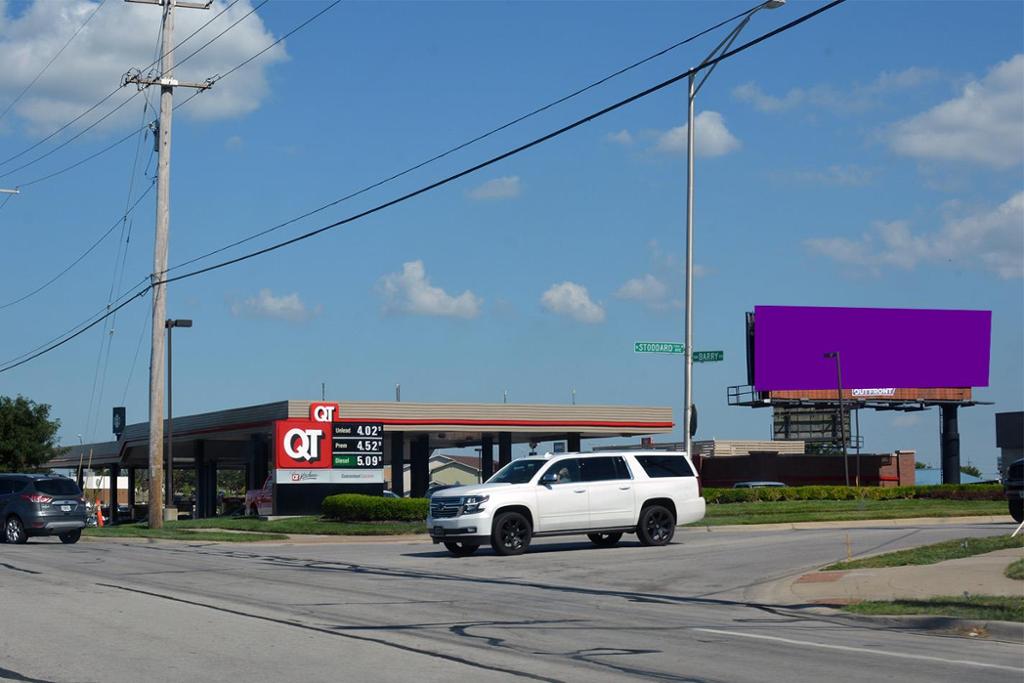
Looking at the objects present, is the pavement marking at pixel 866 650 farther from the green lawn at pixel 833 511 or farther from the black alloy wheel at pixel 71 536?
the black alloy wheel at pixel 71 536

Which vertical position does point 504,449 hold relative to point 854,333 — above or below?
below

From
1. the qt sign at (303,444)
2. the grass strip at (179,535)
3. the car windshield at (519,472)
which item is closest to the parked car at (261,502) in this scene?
the qt sign at (303,444)

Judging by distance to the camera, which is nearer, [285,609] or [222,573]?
[285,609]

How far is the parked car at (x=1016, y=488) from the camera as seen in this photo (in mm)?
23688

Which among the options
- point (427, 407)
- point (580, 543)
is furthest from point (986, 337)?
point (580, 543)

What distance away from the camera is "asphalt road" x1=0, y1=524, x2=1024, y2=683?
10312 mm

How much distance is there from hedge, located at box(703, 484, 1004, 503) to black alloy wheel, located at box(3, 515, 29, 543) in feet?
72.9

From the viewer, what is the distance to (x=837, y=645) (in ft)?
39.2

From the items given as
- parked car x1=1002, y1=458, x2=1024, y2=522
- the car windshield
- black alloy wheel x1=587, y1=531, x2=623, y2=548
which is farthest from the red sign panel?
parked car x1=1002, y1=458, x2=1024, y2=522

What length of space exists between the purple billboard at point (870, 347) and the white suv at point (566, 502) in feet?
118

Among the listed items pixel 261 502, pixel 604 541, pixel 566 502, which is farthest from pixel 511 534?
pixel 261 502

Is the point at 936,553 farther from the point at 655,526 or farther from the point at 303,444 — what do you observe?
the point at 303,444

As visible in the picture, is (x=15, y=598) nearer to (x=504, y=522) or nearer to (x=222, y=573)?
(x=222, y=573)

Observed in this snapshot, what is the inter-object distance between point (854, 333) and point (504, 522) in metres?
41.2
